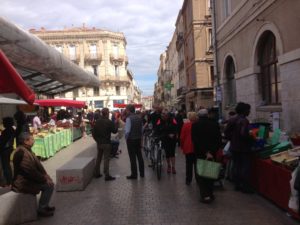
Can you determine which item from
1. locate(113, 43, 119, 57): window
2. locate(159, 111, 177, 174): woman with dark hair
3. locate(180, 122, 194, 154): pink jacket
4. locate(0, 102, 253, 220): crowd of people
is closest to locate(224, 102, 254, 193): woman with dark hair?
locate(0, 102, 253, 220): crowd of people

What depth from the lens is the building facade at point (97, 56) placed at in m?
76.3

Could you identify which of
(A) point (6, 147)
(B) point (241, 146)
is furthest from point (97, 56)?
(B) point (241, 146)

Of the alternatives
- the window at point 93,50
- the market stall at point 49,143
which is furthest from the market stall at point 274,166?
the window at point 93,50

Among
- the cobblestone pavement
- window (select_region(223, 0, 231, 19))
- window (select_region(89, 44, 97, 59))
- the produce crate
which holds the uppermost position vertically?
window (select_region(89, 44, 97, 59))

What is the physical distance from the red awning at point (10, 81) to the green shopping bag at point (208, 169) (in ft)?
13.1

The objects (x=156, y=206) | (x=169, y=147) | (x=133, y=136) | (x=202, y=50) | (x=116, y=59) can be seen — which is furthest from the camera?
(x=116, y=59)

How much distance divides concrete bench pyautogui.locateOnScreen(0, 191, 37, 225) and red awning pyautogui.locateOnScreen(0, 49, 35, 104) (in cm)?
278

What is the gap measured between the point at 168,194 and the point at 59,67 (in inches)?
521

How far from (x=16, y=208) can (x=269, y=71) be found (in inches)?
393

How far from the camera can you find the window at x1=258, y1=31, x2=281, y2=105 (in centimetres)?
1343

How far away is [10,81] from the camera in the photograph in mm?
4164

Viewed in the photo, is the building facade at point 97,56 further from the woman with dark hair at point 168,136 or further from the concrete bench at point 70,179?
the concrete bench at point 70,179

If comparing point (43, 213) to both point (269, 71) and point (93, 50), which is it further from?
point (93, 50)

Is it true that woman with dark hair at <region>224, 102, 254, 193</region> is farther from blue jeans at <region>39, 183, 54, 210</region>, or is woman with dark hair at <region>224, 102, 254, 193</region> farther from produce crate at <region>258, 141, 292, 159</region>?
blue jeans at <region>39, 183, 54, 210</region>
